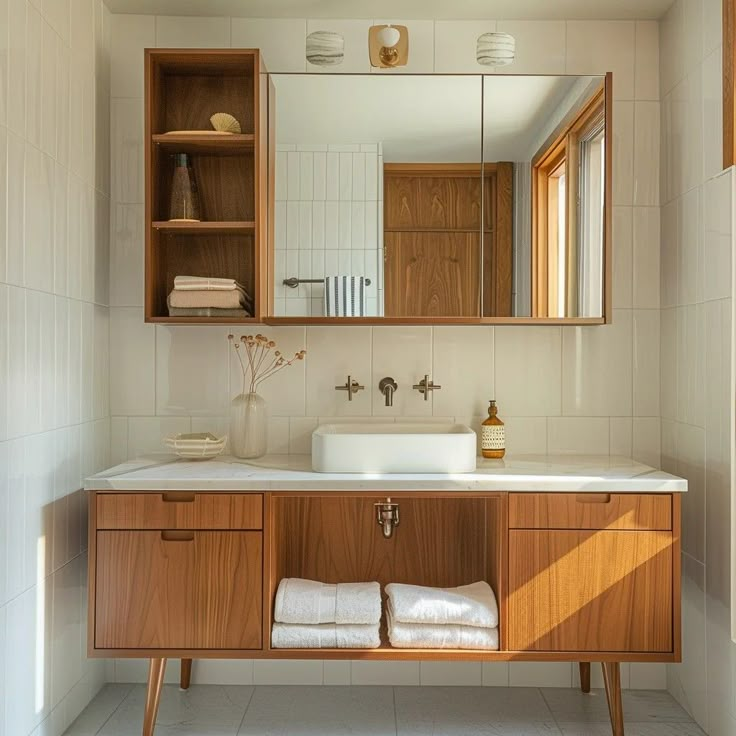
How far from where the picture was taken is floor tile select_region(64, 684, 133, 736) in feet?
7.91

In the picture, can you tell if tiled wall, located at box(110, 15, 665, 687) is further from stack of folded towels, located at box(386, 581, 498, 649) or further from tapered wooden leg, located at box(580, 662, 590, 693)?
stack of folded towels, located at box(386, 581, 498, 649)

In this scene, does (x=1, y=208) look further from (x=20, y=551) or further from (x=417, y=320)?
(x=417, y=320)

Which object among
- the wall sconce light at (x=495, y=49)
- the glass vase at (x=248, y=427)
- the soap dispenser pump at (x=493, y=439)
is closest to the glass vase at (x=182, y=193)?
the glass vase at (x=248, y=427)

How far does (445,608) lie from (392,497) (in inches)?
14.3

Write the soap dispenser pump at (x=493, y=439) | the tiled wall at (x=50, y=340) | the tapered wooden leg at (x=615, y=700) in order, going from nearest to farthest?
the tiled wall at (x=50, y=340) < the tapered wooden leg at (x=615, y=700) < the soap dispenser pump at (x=493, y=439)

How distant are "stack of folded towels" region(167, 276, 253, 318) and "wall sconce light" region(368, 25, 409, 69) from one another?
920mm

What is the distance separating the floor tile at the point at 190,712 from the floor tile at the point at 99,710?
2 cm

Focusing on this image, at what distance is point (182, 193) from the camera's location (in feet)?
8.44

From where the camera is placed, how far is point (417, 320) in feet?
8.45

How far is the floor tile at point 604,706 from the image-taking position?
2.52 meters

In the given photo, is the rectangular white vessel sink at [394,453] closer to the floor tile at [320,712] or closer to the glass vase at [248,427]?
the glass vase at [248,427]

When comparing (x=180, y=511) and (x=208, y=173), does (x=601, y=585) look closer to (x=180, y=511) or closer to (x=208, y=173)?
(x=180, y=511)

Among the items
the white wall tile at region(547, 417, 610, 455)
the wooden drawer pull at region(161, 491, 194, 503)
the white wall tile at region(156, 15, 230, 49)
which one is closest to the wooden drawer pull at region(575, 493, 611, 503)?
the white wall tile at region(547, 417, 610, 455)

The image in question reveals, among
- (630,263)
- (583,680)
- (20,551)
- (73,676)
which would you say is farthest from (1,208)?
(583,680)
